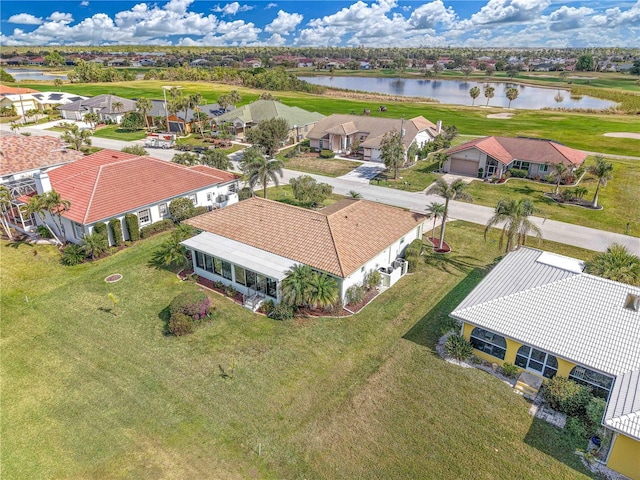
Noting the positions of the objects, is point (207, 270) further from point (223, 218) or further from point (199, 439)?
point (199, 439)

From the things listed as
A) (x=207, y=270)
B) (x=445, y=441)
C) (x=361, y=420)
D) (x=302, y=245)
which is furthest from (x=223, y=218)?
(x=445, y=441)

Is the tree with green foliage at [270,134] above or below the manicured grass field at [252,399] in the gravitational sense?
above

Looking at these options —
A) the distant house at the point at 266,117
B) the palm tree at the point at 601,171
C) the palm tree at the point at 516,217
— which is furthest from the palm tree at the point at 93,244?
the palm tree at the point at 601,171

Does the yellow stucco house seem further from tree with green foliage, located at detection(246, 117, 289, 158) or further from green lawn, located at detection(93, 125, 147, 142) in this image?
green lawn, located at detection(93, 125, 147, 142)

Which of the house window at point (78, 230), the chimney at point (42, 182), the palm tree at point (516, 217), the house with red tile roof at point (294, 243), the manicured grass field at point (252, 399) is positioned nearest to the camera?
the manicured grass field at point (252, 399)

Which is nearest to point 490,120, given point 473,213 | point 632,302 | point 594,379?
point 473,213

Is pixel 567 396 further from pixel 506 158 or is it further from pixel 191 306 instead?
pixel 506 158

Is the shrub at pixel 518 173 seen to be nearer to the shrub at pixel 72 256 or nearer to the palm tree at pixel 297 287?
the palm tree at pixel 297 287

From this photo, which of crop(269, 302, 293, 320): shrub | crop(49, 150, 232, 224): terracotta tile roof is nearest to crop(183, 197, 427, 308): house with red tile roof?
crop(269, 302, 293, 320): shrub
